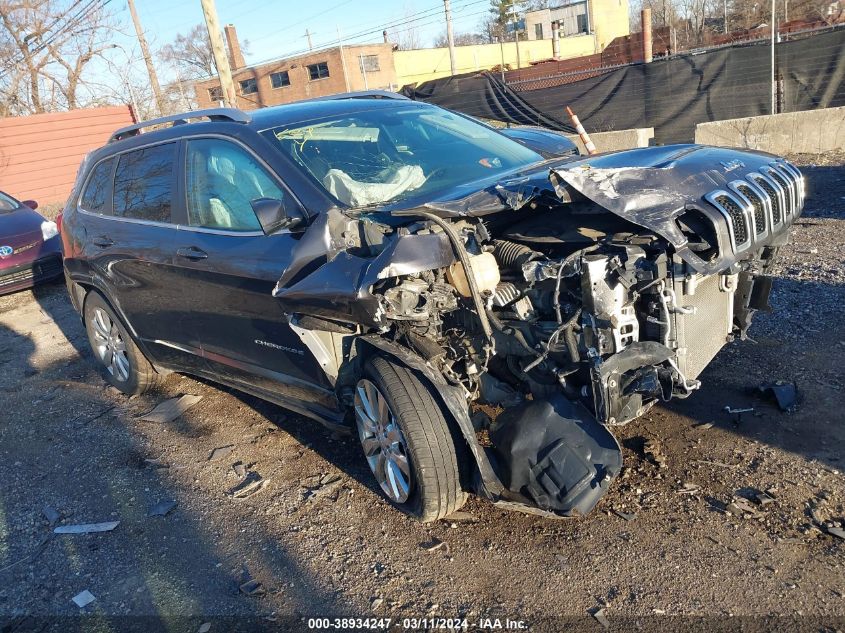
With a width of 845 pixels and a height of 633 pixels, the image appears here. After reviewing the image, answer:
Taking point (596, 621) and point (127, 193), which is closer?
point (596, 621)

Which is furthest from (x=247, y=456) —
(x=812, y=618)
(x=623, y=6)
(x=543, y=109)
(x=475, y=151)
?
(x=623, y=6)

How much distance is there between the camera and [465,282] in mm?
3061

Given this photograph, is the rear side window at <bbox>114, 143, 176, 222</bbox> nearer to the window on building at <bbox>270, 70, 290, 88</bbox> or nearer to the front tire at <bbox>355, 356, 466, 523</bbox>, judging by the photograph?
the front tire at <bbox>355, 356, 466, 523</bbox>

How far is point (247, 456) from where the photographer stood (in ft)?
13.9

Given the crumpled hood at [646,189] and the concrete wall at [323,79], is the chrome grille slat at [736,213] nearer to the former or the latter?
the crumpled hood at [646,189]

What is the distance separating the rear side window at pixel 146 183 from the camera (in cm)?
439

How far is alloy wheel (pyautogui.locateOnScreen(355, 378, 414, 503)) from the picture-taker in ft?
10.6

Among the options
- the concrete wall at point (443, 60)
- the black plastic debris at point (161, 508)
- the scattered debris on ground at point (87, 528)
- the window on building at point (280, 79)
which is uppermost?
the window on building at point (280, 79)

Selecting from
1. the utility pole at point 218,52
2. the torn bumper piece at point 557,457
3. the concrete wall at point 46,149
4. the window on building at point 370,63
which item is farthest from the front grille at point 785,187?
the window on building at point 370,63

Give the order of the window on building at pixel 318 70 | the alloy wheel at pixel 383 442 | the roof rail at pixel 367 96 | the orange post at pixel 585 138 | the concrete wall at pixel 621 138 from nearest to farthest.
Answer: the alloy wheel at pixel 383 442 < the roof rail at pixel 367 96 < the orange post at pixel 585 138 < the concrete wall at pixel 621 138 < the window on building at pixel 318 70

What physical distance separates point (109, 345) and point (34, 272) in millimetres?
4605

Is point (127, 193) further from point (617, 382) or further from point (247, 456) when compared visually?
point (617, 382)

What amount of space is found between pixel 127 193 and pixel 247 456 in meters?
2.11

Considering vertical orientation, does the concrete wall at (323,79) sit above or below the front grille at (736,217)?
above
